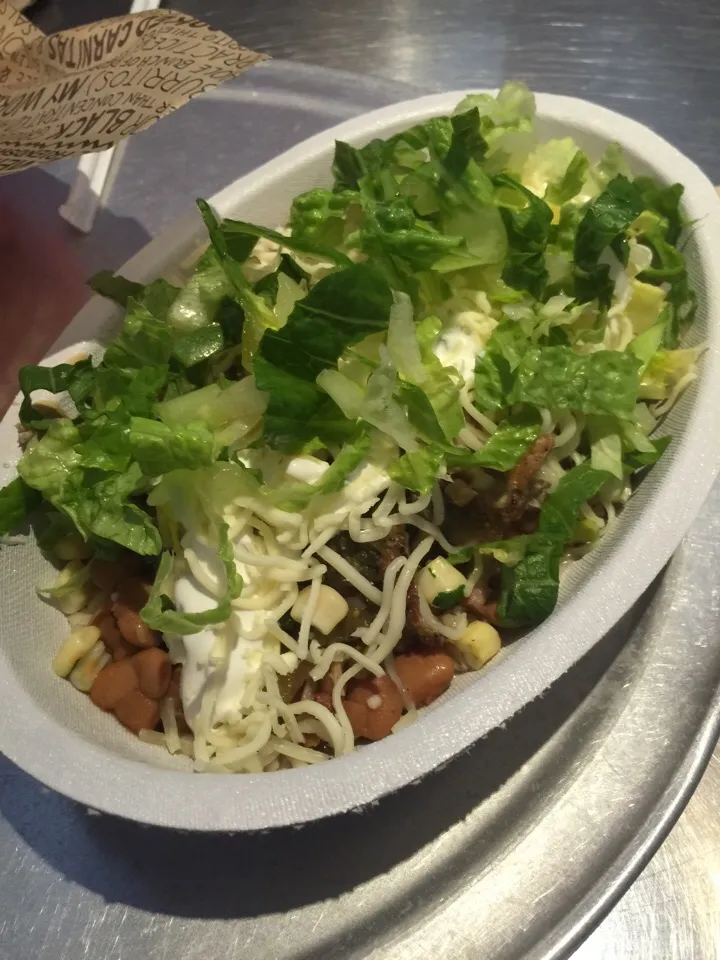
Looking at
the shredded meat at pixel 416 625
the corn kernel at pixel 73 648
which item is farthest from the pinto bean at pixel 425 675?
the corn kernel at pixel 73 648

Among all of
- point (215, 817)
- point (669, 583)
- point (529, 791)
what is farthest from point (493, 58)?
point (215, 817)

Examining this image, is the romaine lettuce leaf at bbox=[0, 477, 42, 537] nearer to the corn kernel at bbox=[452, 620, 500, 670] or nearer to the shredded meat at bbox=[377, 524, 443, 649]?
the shredded meat at bbox=[377, 524, 443, 649]

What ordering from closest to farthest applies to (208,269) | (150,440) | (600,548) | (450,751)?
(450,751), (150,440), (600,548), (208,269)

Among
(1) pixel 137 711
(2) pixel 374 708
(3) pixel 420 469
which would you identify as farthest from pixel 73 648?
(3) pixel 420 469

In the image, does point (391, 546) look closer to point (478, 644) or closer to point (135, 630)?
Answer: point (478, 644)

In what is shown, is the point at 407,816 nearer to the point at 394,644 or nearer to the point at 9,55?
the point at 394,644

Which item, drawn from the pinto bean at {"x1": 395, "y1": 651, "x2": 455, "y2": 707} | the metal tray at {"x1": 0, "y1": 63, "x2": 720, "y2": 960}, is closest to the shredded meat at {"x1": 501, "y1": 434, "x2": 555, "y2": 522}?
the pinto bean at {"x1": 395, "y1": 651, "x2": 455, "y2": 707}

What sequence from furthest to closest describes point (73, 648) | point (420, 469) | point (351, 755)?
point (73, 648) → point (420, 469) → point (351, 755)
